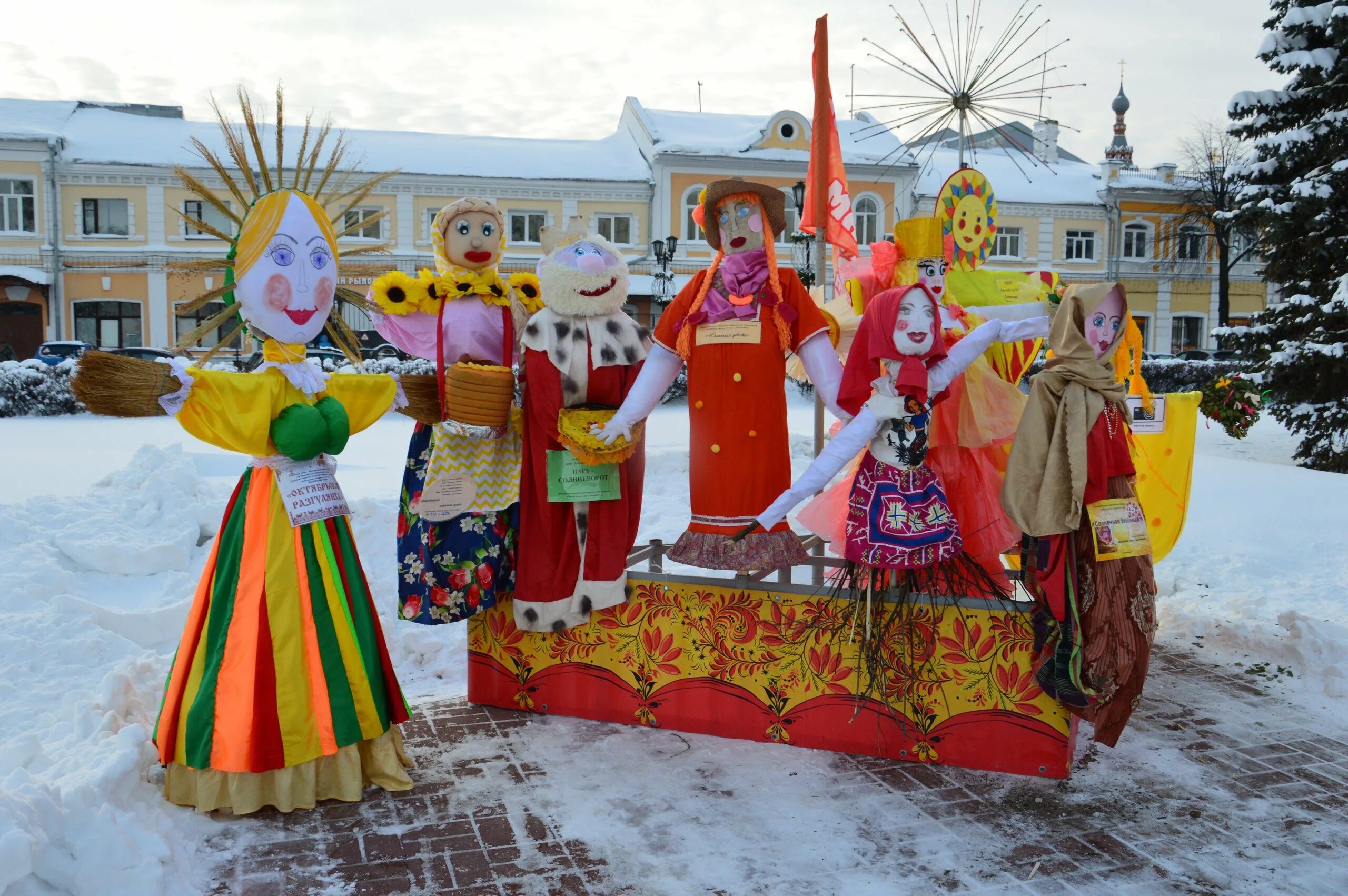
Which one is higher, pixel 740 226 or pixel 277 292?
pixel 740 226

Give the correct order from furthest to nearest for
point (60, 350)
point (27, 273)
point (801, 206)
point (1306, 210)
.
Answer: point (27, 273)
point (60, 350)
point (1306, 210)
point (801, 206)

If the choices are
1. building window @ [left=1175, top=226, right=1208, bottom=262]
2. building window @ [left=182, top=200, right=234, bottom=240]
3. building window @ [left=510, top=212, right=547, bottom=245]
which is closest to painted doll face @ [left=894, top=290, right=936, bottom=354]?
building window @ [left=510, top=212, right=547, bottom=245]

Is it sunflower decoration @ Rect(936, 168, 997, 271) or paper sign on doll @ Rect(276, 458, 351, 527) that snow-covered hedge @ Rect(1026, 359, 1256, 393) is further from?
paper sign on doll @ Rect(276, 458, 351, 527)

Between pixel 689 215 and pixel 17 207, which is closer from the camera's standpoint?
pixel 17 207

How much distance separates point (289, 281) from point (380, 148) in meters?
22.1

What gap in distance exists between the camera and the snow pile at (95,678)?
112 inches

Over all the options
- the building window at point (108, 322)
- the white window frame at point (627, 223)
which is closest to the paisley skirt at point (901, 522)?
the white window frame at point (627, 223)

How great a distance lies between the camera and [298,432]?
135 inches

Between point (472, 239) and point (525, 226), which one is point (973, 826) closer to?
point (472, 239)

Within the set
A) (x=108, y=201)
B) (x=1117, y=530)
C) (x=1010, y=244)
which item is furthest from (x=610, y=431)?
(x=1010, y=244)

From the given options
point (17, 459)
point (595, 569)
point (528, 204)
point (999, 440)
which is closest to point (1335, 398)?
point (999, 440)

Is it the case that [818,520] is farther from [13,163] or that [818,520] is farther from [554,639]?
[13,163]

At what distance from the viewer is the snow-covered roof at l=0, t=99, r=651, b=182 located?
2305cm

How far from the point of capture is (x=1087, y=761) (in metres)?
3.90
